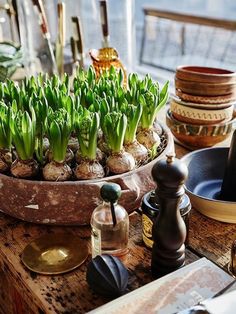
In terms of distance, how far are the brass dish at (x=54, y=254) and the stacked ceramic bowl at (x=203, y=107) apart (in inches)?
Result: 19.5

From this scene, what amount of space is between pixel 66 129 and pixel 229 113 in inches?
20.7

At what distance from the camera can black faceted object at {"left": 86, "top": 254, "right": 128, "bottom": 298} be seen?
26.2 inches

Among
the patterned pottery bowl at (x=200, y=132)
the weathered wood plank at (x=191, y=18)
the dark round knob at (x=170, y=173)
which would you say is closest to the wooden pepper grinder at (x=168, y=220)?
the dark round knob at (x=170, y=173)

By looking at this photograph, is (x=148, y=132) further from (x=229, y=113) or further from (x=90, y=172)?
(x=229, y=113)

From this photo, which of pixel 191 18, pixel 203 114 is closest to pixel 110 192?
pixel 203 114

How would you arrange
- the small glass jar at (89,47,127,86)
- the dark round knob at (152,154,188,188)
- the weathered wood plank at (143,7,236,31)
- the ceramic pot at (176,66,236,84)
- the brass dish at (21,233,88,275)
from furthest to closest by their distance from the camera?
the weathered wood plank at (143,7,236,31)
the small glass jar at (89,47,127,86)
the ceramic pot at (176,66,236,84)
the brass dish at (21,233,88,275)
the dark round knob at (152,154,188,188)

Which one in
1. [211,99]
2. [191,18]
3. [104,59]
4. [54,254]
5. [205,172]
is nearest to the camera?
[54,254]

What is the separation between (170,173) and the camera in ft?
2.12

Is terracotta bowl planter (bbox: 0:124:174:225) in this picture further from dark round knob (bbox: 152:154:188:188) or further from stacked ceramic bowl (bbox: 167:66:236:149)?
stacked ceramic bowl (bbox: 167:66:236:149)

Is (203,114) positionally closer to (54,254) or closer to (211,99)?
(211,99)

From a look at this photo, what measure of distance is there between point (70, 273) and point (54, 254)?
54 millimetres

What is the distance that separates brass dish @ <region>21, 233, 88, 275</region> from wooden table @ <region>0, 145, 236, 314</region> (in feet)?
0.04

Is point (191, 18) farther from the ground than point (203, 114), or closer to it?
closer to it

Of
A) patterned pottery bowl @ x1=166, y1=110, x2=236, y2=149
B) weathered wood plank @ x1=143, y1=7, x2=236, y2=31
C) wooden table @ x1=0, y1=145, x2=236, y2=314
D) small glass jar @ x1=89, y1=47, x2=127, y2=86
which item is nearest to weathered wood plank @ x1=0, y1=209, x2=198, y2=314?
wooden table @ x1=0, y1=145, x2=236, y2=314
